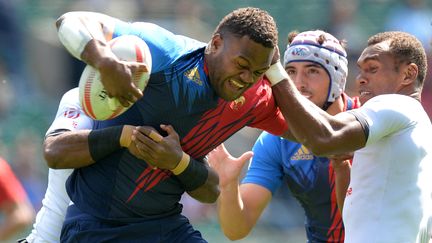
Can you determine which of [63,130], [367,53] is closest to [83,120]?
[63,130]

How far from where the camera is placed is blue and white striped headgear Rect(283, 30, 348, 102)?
6730 millimetres

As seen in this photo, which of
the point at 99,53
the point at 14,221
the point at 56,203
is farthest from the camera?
the point at 14,221

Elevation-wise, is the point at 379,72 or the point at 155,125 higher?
the point at 379,72

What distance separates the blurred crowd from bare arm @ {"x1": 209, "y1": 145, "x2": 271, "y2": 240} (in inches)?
194

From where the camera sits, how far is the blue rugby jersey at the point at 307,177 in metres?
6.85

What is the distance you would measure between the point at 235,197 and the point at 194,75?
141 cm

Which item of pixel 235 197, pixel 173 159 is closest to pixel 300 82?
pixel 235 197

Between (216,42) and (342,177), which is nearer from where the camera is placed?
(216,42)

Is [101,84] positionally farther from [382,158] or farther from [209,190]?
[382,158]

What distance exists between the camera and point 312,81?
676 centimetres

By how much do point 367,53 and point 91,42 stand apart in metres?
1.78

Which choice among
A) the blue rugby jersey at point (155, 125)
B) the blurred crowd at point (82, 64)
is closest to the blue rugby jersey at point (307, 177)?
the blue rugby jersey at point (155, 125)

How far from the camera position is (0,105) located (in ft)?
40.4

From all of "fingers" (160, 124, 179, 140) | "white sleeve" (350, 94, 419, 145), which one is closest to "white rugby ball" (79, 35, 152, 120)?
"fingers" (160, 124, 179, 140)
